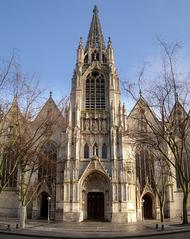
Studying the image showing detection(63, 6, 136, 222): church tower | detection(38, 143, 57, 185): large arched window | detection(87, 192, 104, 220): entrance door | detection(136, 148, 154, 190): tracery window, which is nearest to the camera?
detection(63, 6, 136, 222): church tower

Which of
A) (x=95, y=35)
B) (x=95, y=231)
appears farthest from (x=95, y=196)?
(x=95, y=35)

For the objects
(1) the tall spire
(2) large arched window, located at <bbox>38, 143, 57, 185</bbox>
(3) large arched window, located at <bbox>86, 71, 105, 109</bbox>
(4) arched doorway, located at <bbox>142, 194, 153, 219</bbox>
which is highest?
(1) the tall spire

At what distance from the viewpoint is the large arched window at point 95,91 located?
40.5 metres

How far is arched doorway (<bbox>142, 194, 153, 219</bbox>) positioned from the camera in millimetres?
37594

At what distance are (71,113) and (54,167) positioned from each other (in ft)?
24.8

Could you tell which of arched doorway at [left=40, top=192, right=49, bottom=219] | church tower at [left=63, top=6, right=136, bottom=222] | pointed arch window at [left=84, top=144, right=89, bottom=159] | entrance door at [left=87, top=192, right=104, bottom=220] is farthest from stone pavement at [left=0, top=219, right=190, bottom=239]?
pointed arch window at [left=84, top=144, right=89, bottom=159]

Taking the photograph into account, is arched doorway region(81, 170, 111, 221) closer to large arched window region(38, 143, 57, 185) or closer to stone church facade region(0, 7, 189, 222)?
stone church facade region(0, 7, 189, 222)

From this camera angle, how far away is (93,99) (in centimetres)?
4081

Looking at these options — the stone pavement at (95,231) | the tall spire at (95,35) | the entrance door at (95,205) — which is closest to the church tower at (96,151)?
the entrance door at (95,205)

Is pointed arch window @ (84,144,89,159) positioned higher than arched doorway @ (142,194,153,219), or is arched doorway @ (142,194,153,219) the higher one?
pointed arch window @ (84,144,89,159)

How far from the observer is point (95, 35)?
48.7 metres

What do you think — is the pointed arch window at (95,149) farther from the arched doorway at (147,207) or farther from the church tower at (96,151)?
the arched doorway at (147,207)

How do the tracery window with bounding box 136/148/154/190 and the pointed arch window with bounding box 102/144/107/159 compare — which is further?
the tracery window with bounding box 136/148/154/190

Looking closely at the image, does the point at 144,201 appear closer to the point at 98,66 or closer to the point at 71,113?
the point at 71,113
